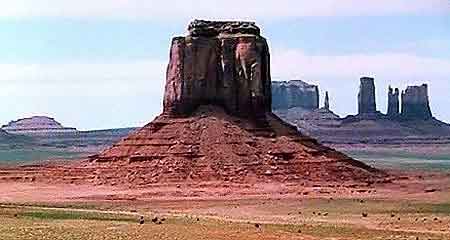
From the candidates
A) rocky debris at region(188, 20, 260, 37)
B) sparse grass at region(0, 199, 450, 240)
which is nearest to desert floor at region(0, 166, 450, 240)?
sparse grass at region(0, 199, 450, 240)

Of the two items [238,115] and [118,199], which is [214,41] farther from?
[118,199]

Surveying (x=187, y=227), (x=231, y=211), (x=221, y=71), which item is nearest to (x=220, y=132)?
(x=221, y=71)

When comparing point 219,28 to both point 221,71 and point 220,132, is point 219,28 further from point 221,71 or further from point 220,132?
point 220,132

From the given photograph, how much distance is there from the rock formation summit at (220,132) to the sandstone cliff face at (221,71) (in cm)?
10

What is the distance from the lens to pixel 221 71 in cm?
11450

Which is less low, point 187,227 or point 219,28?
point 219,28

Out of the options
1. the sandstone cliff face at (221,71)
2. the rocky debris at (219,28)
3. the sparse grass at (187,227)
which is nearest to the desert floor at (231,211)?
the sparse grass at (187,227)

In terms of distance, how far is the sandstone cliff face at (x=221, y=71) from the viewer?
372 ft

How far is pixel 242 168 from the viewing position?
105m

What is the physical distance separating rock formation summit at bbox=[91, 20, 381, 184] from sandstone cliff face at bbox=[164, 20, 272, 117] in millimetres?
97

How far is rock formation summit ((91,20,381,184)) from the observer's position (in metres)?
106

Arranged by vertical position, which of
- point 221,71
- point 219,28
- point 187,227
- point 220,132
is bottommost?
point 187,227

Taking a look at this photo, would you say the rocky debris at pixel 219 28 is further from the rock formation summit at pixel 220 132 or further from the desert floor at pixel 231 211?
the desert floor at pixel 231 211

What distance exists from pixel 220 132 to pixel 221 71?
24.7ft
